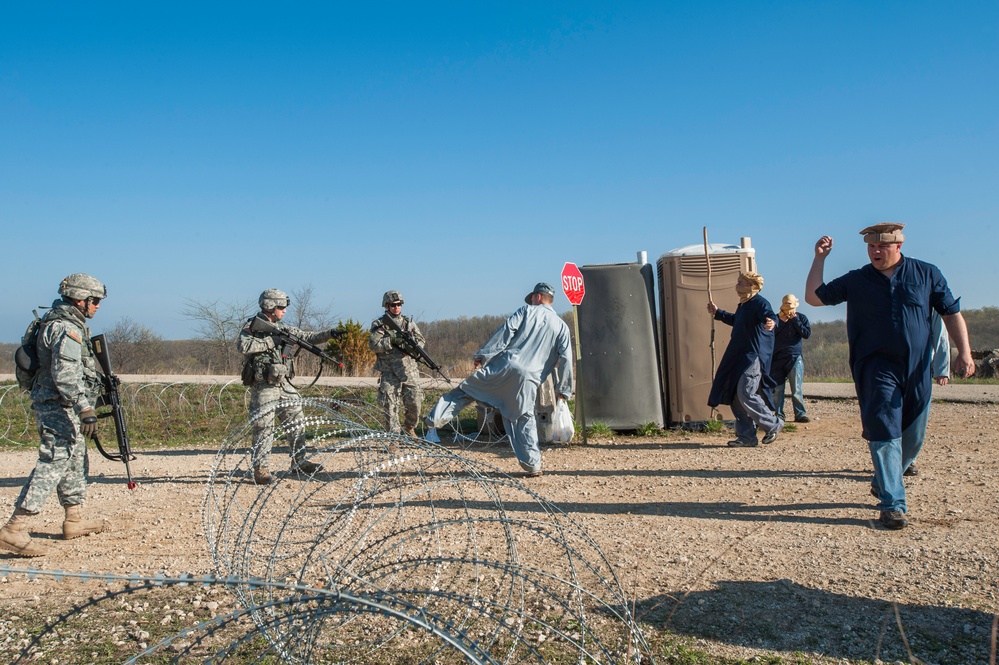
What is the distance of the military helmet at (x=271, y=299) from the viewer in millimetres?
7586

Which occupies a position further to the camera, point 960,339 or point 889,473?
point 960,339

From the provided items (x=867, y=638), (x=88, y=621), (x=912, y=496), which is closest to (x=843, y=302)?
(x=912, y=496)

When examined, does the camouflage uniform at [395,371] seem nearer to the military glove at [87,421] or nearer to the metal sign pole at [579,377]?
the metal sign pole at [579,377]

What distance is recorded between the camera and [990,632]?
3.59 metres

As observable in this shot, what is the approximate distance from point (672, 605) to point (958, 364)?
2858mm

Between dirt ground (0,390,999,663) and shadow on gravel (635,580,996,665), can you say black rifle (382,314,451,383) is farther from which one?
shadow on gravel (635,580,996,665)

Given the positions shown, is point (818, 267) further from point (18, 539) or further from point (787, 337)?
point (18, 539)

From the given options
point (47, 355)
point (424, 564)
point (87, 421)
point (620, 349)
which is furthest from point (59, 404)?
point (620, 349)

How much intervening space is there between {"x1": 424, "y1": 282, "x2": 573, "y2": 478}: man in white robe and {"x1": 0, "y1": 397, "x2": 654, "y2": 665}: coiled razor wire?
2.75 feet

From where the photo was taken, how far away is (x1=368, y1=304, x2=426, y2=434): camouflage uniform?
9125 mm

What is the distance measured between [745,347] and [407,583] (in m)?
4.87

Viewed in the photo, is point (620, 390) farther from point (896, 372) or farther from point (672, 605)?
point (672, 605)

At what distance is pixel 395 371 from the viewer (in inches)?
364

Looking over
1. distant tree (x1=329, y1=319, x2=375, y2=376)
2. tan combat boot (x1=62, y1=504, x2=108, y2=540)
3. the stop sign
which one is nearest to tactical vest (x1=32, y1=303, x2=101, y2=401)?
tan combat boot (x1=62, y1=504, x2=108, y2=540)
